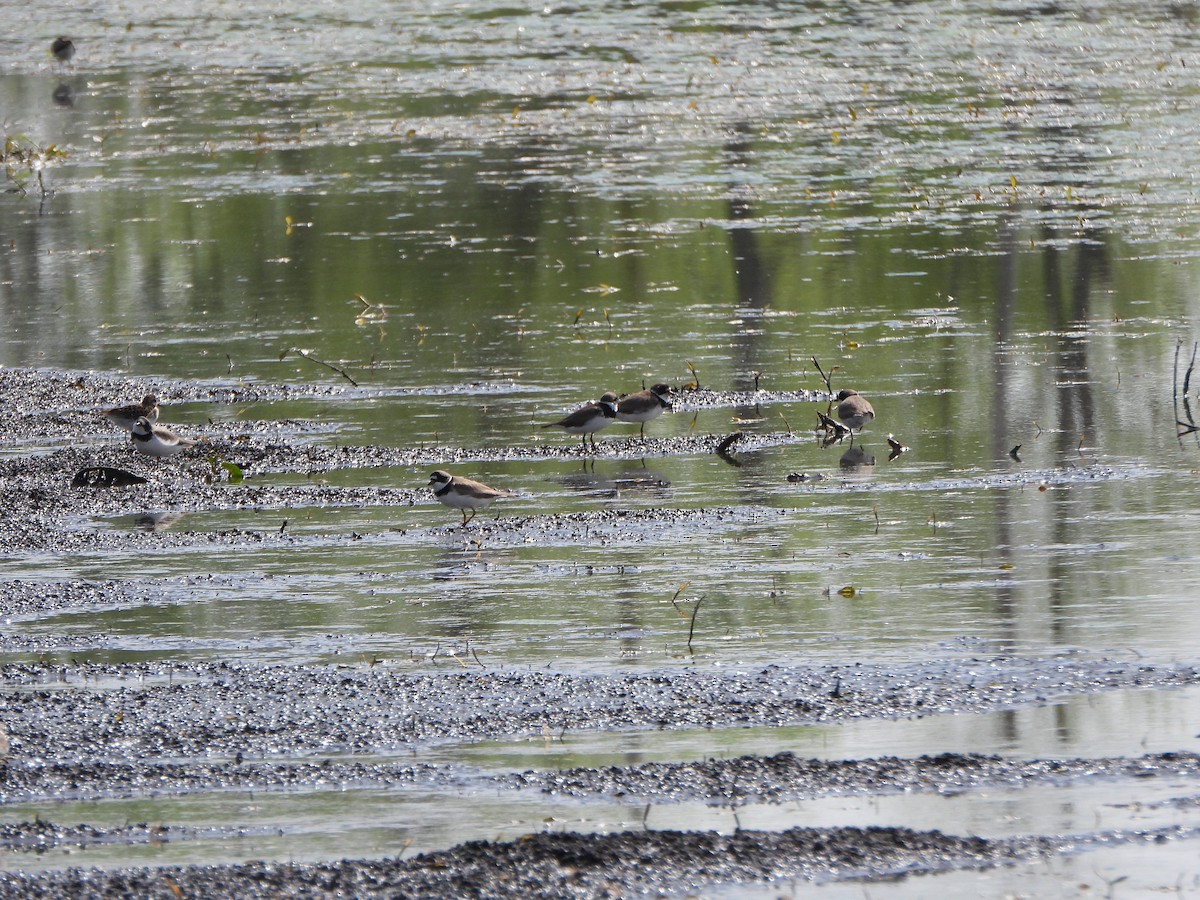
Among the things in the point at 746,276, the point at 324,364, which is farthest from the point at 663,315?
the point at 324,364

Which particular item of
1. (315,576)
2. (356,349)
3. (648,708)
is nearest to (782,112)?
(356,349)

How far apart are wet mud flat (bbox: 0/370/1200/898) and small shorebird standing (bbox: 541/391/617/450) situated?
424cm

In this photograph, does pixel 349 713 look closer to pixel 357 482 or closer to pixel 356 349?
pixel 357 482

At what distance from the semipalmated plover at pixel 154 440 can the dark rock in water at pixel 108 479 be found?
29 cm

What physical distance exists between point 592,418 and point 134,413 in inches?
139

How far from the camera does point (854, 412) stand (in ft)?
47.2

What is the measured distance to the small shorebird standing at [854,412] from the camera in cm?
1440

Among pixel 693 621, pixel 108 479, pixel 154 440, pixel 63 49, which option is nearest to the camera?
pixel 693 621

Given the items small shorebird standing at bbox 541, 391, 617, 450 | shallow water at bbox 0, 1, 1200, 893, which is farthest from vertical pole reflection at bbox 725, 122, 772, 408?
small shorebird standing at bbox 541, 391, 617, 450

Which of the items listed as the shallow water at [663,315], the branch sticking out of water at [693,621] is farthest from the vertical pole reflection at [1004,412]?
the branch sticking out of water at [693,621]

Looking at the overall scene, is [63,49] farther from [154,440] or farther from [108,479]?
[108,479]

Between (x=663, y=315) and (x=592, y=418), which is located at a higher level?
(x=663, y=315)

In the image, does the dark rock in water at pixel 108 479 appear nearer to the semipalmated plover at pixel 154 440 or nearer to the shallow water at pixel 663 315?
the semipalmated plover at pixel 154 440

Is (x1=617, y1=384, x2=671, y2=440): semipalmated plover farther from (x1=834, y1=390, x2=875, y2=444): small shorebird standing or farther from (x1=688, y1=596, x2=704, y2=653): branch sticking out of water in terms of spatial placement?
(x1=688, y1=596, x2=704, y2=653): branch sticking out of water
